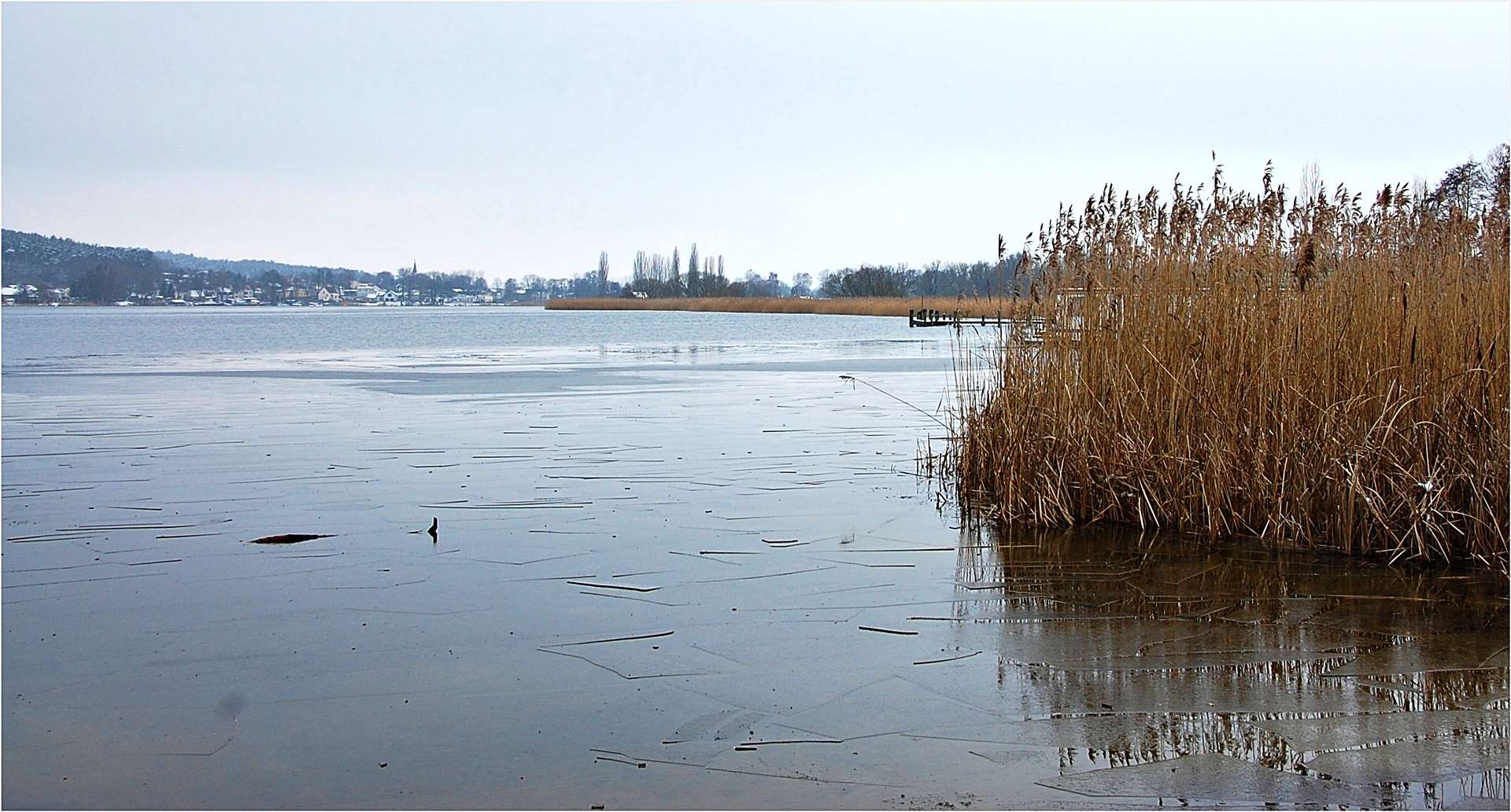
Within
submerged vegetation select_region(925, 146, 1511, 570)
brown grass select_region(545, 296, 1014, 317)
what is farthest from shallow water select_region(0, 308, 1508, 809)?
brown grass select_region(545, 296, 1014, 317)

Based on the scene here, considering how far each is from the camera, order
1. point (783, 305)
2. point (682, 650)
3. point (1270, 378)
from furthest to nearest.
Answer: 1. point (783, 305)
2. point (1270, 378)
3. point (682, 650)

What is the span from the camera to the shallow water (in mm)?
3479

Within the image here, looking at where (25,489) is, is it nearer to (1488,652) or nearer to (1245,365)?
(1245,365)

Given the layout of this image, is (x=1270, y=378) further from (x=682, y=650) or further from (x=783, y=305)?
(x=783, y=305)

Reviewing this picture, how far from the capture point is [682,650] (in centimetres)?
471

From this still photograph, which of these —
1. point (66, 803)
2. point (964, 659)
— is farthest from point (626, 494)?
point (66, 803)

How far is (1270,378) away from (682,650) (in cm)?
354

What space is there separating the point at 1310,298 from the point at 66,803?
5925 millimetres

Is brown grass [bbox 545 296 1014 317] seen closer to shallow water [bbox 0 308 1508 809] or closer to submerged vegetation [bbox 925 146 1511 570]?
submerged vegetation [bbox 925 146 1511 570]

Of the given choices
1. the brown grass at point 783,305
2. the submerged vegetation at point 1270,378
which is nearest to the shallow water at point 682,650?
the submerged vegetation at point 1270,378

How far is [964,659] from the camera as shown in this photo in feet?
15.1

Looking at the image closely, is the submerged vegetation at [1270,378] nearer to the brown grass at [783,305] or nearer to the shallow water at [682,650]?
the shallow water at [682,650]

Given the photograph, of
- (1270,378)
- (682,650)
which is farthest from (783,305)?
(682,650)

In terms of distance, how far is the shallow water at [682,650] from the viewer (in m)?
3.48
